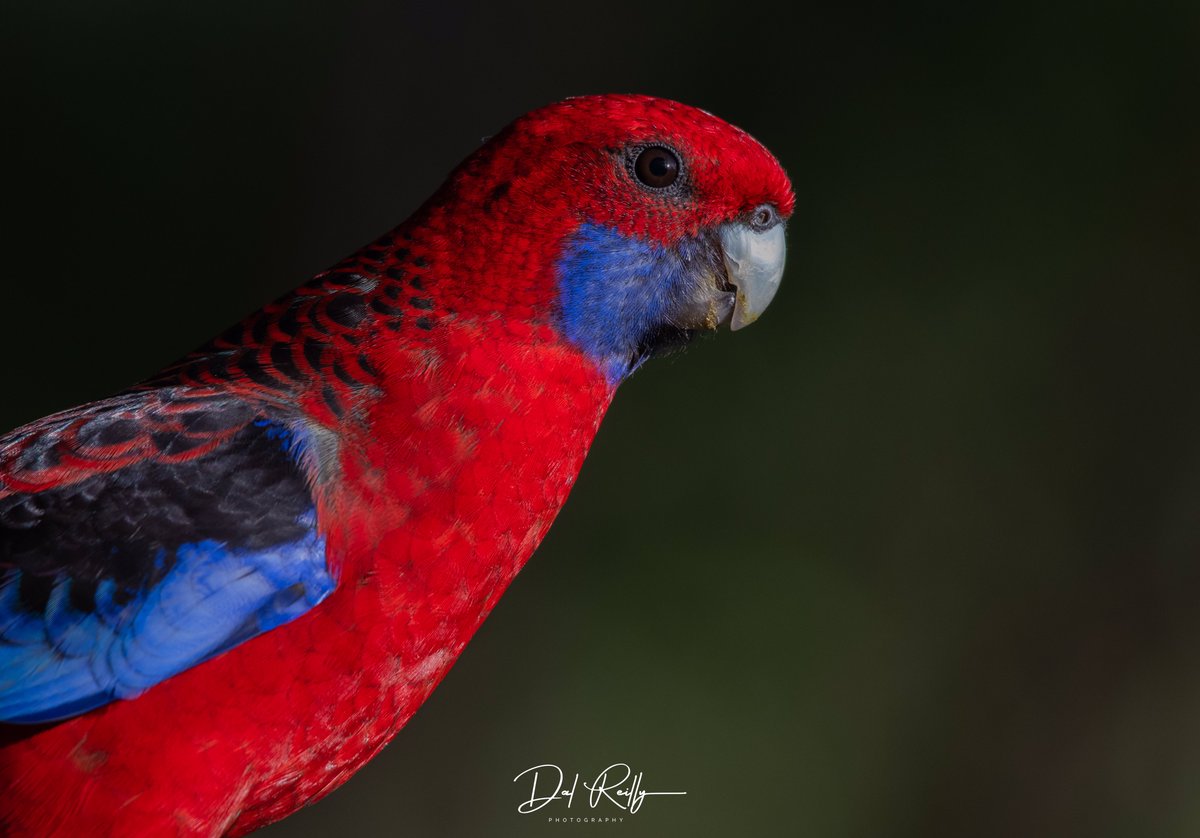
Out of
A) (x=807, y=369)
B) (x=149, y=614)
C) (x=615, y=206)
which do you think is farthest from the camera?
(x=807, y=369)

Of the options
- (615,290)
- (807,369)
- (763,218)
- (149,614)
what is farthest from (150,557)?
(807,369)

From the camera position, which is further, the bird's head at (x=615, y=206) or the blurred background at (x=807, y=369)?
the blurred background at (x=807, y=369)

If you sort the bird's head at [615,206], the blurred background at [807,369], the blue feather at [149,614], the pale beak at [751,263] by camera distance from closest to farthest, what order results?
1. the blue feather at [149,614]
2. the bird's head at [615,206]
3. the pale beak at [751,263]
4. the blurred background at [807,369]

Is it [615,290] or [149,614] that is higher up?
[615,290]

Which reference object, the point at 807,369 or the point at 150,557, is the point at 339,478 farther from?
the point at 807,369

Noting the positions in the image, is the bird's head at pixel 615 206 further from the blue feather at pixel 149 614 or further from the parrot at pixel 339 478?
the blue feather at pixel 149 614

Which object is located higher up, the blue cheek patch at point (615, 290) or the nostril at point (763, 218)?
the nostril at point (763, 218)

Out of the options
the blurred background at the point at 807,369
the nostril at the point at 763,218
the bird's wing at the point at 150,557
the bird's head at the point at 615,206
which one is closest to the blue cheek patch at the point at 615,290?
the bird's head at the point at 615,206
